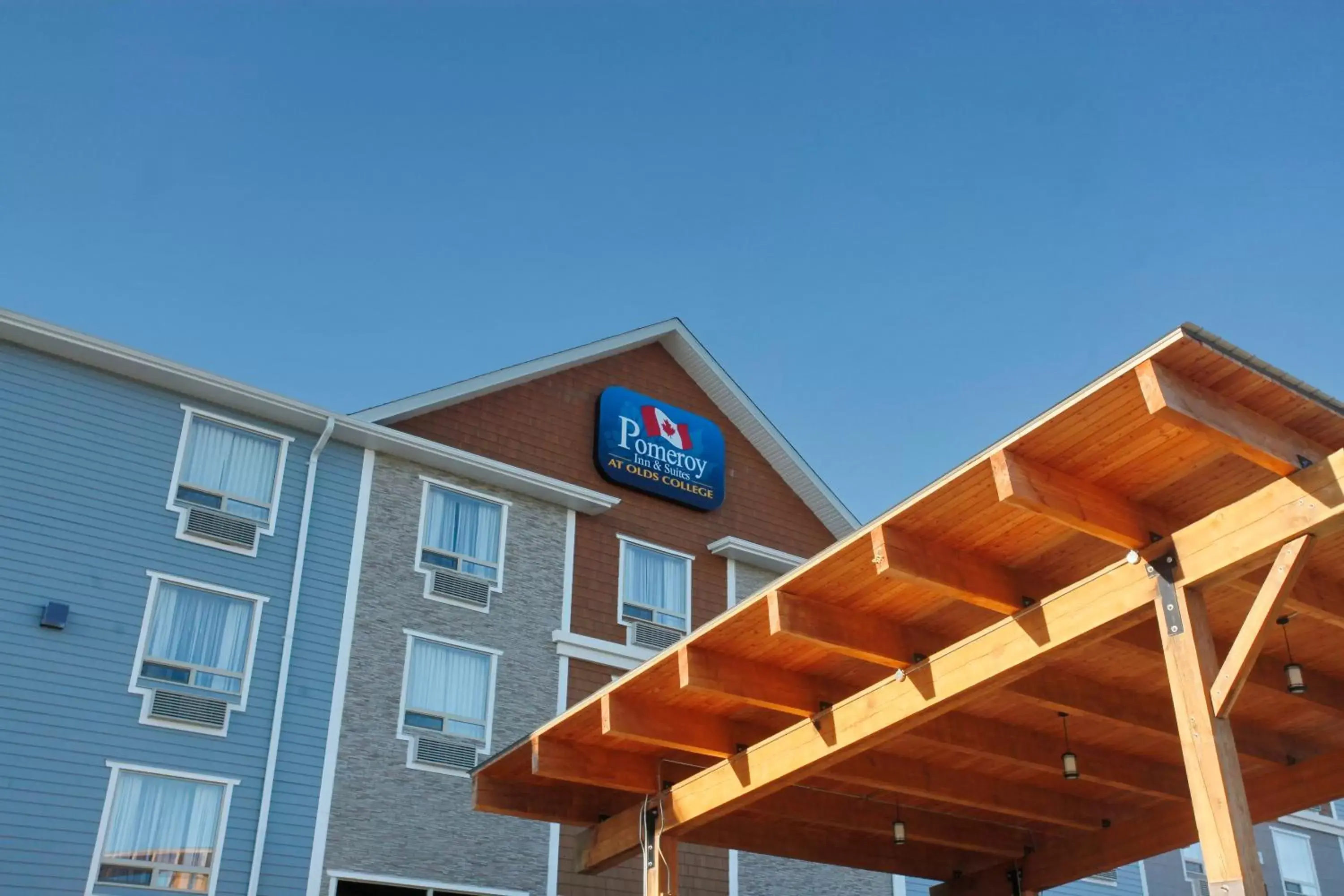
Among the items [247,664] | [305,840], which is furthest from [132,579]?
[305,840]

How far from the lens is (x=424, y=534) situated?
1838cm

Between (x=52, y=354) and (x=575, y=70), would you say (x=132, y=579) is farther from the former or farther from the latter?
(x=575, y=70)

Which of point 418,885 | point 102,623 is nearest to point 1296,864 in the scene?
point 418,885

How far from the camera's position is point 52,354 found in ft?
53.1

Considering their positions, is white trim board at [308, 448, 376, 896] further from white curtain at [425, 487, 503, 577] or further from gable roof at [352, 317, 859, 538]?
gable roof at [352, 317, 859, 538]

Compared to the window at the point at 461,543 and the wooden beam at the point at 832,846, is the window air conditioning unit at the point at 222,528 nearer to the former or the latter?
the window at the point at 461,543

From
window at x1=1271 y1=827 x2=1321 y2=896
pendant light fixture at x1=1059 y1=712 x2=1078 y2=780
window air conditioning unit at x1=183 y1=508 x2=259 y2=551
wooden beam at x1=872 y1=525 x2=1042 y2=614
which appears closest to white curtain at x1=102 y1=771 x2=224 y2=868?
window air conditioning unit at x1=183 y1=508 x2=259 y2=551

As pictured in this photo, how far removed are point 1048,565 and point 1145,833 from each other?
197 inches

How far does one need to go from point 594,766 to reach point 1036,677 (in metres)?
4.06

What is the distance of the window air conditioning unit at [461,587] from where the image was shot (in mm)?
18094

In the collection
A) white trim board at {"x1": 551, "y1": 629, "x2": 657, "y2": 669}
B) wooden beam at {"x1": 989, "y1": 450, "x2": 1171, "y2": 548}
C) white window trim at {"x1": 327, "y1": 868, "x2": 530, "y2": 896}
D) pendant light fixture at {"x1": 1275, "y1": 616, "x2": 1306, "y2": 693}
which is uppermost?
white trim board at {"x1": 551, "y1": 629, "x2": 657, "y2": 669}

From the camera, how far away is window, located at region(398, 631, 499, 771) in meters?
17.0

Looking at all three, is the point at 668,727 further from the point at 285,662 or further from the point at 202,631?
the point at 202,631

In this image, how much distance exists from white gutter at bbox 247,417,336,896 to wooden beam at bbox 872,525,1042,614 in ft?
34.2
